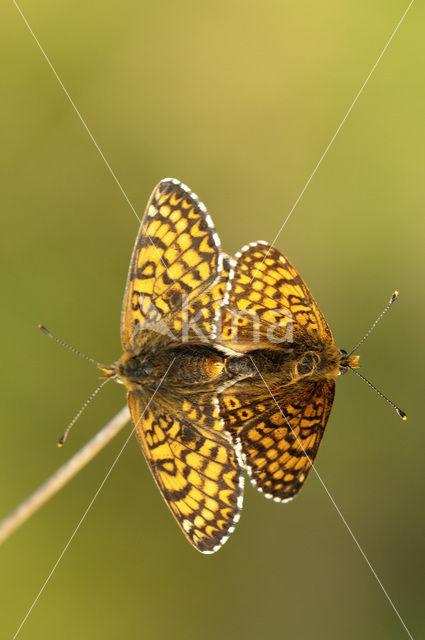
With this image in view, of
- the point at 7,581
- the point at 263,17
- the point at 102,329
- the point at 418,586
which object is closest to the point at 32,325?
the point at 102,329

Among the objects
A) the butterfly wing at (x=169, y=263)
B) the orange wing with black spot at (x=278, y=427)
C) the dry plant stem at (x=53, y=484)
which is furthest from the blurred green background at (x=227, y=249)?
the dry plant stem at (x=53, y=484)

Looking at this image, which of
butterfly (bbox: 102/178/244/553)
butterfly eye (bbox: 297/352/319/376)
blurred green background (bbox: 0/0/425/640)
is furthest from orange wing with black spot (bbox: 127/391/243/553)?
blurred green background (bbox: 0/0/425/640)

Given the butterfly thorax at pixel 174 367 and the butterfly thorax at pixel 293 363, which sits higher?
the butterfly thorax at pixel 293 363

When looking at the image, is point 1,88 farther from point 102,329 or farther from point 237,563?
point 237,563

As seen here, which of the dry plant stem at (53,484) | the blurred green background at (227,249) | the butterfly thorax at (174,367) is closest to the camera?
the dry plant stem at (53,484)

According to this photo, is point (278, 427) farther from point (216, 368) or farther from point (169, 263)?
point (169, 263)

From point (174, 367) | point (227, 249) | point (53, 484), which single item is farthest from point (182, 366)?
point (227, 249)

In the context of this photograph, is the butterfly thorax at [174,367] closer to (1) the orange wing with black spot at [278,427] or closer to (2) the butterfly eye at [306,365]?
(1) the orange wing with black spot at [278,427]
